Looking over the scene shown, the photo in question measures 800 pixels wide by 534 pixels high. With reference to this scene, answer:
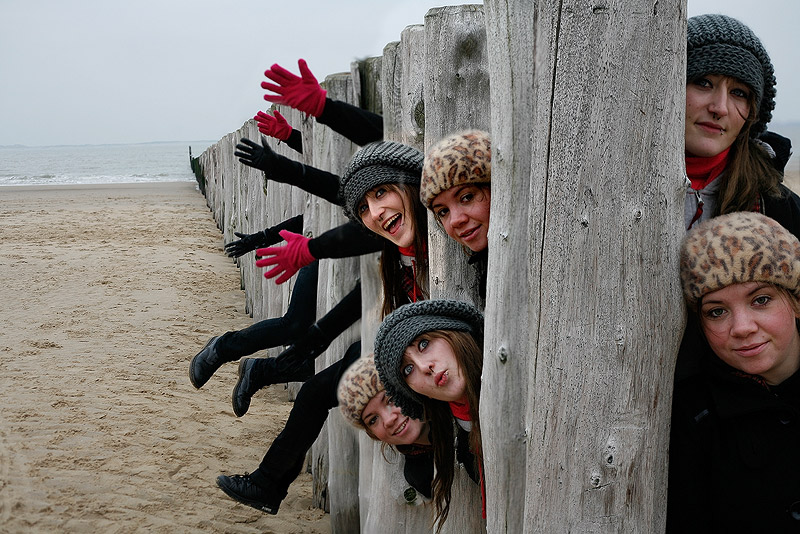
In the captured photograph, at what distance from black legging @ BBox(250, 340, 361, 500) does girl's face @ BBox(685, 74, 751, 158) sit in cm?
205

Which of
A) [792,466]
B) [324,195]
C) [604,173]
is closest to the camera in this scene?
[604,173]

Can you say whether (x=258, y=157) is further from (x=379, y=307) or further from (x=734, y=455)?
(x=734, y=455)

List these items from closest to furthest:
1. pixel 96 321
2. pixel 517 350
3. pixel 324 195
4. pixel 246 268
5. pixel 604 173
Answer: pixel 604 173
pixel 517 350
pixel 324 195
pixel 96 321
pixel 246 268

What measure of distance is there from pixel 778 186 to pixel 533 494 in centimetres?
114

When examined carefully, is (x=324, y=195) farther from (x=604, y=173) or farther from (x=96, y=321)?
(x=96, y=321)

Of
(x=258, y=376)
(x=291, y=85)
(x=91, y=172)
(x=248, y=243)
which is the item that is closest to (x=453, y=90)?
(x=291, y=85)

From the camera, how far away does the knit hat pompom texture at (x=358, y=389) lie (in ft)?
9.62

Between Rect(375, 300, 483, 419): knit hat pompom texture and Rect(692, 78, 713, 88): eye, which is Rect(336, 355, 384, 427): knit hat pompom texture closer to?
Rect(375, 300, 483, 419): knit hat pompom texture

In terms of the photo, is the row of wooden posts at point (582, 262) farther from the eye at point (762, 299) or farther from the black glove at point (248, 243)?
the black glove at point (248, 243)

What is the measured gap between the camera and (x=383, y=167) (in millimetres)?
2936

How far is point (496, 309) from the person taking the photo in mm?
2137

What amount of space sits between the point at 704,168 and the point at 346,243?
68.5 inches

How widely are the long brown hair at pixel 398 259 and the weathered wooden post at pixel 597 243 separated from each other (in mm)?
916

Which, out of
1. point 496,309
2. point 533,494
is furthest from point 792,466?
point 496,309
